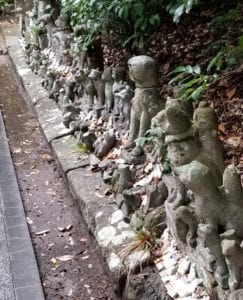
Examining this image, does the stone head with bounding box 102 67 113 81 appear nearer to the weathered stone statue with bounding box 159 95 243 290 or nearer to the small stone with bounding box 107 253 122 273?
the weathered stone statue with bounding box 159 95 243 290

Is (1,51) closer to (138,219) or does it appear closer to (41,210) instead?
(41,210)

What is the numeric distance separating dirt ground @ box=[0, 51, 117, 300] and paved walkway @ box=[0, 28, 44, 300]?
6 centimetres

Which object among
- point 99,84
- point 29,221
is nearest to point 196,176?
point 29,221

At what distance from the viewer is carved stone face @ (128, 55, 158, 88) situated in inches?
120

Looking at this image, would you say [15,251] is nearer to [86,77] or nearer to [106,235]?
[106,235]

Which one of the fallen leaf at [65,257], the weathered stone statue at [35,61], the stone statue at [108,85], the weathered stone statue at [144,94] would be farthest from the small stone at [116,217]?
the weathered stone statue at [35,61]

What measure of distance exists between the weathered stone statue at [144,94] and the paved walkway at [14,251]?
980mm

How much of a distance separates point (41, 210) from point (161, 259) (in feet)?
4.48

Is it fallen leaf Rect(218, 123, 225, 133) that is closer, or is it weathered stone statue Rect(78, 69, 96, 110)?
fallen leaf Rect(218, 123, 225, 133)

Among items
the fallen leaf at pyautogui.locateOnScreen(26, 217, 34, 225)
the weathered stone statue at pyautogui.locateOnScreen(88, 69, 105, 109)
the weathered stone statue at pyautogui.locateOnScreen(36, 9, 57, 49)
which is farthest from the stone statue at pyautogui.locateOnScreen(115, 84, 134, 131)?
the weathered stone statue at pyautogui.locateOnScreen(36, 9, 57, 49)

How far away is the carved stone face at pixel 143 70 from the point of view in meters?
3.06

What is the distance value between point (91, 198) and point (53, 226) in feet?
1.25

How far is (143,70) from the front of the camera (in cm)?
308

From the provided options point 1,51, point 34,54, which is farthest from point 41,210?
point 1,51
